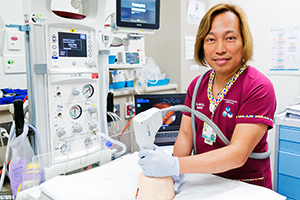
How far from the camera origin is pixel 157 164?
806mm

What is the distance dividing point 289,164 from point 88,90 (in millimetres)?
1653

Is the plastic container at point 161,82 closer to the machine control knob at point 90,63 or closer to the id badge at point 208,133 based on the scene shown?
the machine control knob at point 90,63

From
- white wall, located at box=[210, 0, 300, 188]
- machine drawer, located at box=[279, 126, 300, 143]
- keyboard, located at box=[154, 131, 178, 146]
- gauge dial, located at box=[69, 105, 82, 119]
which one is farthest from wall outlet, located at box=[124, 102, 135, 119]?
white wall, located at box=[210, 0, 300, 188]

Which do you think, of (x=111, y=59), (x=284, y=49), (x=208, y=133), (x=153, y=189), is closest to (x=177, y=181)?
(x=153, y=189)

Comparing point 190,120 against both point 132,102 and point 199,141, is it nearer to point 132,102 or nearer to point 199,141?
point 199,141

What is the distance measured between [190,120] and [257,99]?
0.33m

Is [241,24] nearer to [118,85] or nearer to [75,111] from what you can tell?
[75,111]

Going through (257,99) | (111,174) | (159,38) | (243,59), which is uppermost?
(159,38)

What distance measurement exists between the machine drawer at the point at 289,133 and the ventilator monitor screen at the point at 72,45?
5.34 ft

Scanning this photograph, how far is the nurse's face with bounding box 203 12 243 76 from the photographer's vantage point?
102cm

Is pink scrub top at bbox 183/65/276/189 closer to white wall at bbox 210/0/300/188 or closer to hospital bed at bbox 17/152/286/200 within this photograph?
hospital bed at bbox 17/152/286/200

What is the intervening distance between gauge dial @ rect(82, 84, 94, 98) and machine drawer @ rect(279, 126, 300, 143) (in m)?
1.53

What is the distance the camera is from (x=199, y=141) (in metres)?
1.16

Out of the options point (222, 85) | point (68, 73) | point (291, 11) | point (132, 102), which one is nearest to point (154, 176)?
point (222, 85)
